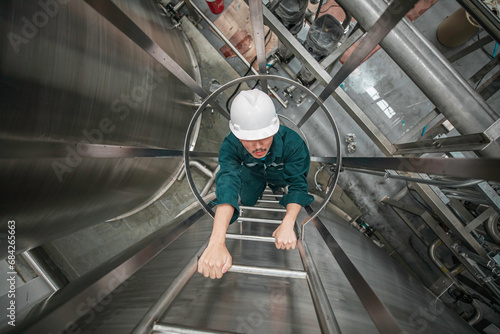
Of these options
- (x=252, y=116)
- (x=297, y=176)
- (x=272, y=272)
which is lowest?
(x=272, y=272)

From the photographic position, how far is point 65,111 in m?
1.19

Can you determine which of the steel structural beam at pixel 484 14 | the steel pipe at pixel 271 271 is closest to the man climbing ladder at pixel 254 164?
the steel pipe at pixel 271 271

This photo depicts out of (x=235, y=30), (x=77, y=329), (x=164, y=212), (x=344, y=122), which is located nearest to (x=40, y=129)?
(x=77, y=329)

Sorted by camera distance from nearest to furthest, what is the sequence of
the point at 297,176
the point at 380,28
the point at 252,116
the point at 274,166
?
the point at 380,28
the point at 252,116
the point at 297,176
the point at 274,166

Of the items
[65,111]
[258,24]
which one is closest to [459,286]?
[258,24]

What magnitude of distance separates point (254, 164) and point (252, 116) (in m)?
0.49

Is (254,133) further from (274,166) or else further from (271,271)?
(271,271)

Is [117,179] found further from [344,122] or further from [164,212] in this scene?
[344,122]

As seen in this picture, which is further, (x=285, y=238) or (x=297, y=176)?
(x=297, y=176)

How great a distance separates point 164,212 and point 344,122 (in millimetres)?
2853

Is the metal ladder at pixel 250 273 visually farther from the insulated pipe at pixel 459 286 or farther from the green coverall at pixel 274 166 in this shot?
the insulated pipe at pixel 459 286

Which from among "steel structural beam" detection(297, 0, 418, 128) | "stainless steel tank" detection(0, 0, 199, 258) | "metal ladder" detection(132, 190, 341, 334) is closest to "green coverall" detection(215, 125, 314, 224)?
"metal ladder" detection(132, 190, 341, 334)

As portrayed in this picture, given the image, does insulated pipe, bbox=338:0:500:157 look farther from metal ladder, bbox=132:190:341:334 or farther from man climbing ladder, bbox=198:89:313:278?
metal ladder, bbox=132:190:341:334

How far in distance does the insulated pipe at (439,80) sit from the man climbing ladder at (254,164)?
97 cm
